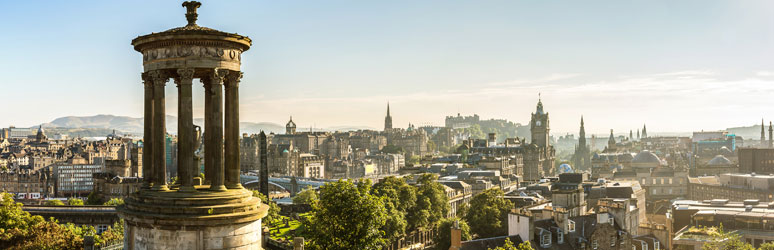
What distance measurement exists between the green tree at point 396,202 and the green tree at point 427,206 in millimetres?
1100

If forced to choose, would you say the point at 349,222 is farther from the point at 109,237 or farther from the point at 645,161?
the point at 645,161

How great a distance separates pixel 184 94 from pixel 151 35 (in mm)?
1774

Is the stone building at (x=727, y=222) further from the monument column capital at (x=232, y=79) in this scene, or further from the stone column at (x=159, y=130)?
the stone column at (x=159, y=130)

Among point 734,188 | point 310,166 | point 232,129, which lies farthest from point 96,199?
point 734,188

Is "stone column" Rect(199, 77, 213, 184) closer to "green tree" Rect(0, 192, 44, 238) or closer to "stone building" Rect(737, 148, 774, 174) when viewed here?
"green tree" Rect(0, 192, 44, 238)

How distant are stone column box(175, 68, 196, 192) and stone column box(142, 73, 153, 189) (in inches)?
44.8

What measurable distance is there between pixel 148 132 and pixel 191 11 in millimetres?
3506

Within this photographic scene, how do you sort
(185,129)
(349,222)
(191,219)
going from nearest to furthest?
(191,219)
(185,129)
(349,222)

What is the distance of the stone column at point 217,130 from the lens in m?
16.3

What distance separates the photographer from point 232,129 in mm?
17016

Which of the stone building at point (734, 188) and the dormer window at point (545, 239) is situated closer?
the dormer window at point (545, 239)

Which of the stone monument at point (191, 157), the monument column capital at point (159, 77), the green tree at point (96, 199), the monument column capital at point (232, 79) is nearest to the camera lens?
the stone monument at point (191, 157)

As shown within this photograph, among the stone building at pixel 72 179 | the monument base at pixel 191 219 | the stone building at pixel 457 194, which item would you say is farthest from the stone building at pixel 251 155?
the monument base at pixel 191 219

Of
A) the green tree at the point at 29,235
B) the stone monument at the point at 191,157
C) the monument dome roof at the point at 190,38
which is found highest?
the monument dome roof at the point at 190,38
